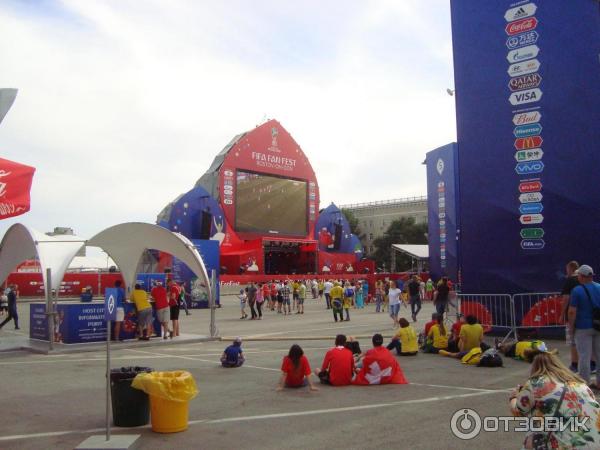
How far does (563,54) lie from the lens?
14797 millimetres

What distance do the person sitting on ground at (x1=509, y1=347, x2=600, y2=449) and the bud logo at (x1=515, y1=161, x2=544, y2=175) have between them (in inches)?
483

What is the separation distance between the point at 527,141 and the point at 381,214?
286ft

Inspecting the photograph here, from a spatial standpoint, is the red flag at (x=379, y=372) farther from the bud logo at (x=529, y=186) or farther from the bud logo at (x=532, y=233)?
the bud logo at (x=529, y=186)

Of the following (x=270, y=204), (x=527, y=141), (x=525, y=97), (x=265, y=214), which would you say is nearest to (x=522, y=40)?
(x=525, y=97)

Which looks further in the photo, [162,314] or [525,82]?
[162,314]

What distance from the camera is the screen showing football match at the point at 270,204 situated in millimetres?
54719

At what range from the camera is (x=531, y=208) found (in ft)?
49.6

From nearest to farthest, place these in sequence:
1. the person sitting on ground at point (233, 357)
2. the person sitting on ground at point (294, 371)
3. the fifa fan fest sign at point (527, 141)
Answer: the person sitting on ground at point (294, 371)
the person sitting on ground at point (233, 357)
the fifa fan fest sign at point (527, 141)

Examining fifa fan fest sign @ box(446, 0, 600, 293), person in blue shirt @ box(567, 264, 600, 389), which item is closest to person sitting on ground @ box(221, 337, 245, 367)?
person in blue shirt @ box(567, 264, 600, 389)

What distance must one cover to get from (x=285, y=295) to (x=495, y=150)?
47.9ft

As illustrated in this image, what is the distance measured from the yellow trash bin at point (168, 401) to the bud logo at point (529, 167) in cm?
1192

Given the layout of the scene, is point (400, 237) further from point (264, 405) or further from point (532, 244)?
point (264, 405)

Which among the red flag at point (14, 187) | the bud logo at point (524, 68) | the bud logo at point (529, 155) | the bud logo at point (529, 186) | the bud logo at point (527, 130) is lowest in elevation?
the red flag at point (14, 187)

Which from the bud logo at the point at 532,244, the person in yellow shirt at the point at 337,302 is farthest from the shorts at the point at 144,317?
the bud logo at the point at 532,244
